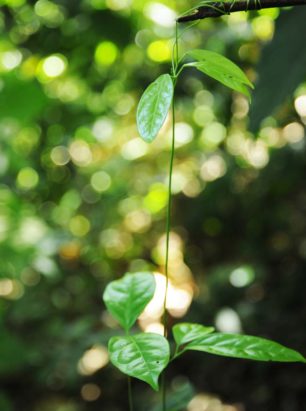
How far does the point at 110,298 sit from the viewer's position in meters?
0.64

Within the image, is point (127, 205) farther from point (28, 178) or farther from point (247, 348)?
point (247, 348)

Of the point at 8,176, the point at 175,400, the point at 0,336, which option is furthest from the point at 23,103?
the point at 175,400

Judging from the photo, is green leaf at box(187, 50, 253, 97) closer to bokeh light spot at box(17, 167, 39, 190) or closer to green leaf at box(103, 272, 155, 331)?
green leaf at box(103, 272, 155, 331)

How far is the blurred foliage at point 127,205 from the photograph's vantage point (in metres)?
1.62

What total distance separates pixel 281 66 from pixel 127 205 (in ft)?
5.42

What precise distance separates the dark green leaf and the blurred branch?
48 centimetres

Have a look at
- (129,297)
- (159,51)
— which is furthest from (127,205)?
(129,297)

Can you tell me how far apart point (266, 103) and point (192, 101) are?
1.50 metres

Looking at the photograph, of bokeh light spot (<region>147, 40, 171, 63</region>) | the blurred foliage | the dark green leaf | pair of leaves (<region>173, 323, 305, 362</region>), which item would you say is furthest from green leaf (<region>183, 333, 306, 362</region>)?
bokeh light spot (<region>147, 40, 171, 63</region>)

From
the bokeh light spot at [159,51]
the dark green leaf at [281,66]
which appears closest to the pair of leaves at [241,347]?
the dark green leaf at [281,66]

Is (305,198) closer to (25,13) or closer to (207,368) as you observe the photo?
(207,368)

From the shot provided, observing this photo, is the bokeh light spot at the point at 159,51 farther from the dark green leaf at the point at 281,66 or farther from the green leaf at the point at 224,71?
the green leaf at the point at 224,71

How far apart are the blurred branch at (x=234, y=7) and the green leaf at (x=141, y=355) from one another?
0.91 ft

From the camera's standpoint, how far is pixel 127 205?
2.49 meters
